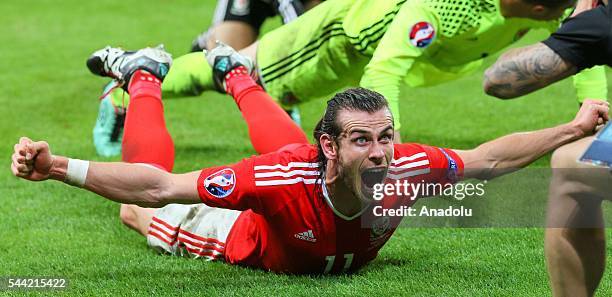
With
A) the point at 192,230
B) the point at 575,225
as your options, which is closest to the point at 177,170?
the point at 192,230

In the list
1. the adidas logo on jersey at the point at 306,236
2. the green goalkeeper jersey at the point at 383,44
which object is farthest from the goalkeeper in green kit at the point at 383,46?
the adidas logo on jersey at the point at 306,236

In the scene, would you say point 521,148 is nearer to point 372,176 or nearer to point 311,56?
point 372,176

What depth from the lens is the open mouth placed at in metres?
4.42

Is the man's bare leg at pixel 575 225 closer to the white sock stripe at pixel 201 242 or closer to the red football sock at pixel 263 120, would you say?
the white sock stripe at pixel 201 242

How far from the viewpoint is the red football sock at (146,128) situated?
5.33m

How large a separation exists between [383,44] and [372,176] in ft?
6.08

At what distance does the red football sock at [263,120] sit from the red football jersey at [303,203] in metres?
0.66

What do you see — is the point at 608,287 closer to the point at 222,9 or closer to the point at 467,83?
the point at 222,9

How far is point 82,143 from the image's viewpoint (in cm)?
820

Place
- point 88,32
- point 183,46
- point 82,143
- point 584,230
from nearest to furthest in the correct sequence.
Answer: point 584,230, point 82,143, point 183,46, point 88,32

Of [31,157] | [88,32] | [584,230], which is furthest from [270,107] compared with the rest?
[88,32]

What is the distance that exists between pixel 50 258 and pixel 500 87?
7.67ft

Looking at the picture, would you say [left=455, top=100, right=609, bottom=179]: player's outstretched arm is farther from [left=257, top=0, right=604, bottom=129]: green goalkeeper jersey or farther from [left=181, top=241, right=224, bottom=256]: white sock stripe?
[left=181, top=241, right=224, bottom=256]: white sock stripe

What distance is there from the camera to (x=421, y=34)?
6.19 m
